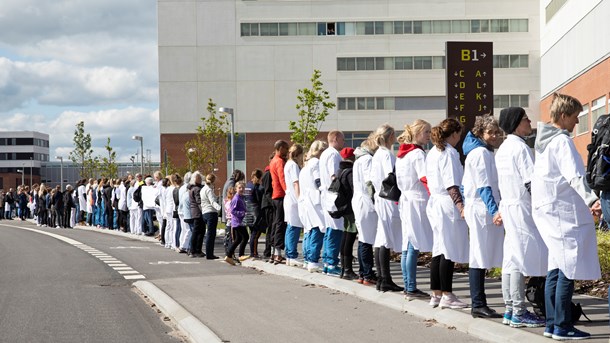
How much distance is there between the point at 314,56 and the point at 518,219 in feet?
251

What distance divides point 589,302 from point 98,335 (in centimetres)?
547

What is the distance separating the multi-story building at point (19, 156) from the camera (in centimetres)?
16550

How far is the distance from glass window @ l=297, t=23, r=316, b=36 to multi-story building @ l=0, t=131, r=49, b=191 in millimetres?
92123

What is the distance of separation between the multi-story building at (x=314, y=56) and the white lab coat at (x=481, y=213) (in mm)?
74062

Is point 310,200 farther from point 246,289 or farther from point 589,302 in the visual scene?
point 589,302

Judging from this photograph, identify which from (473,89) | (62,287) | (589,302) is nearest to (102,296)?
(62,287)

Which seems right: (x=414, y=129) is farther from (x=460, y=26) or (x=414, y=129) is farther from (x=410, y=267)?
(x=460, y=26)

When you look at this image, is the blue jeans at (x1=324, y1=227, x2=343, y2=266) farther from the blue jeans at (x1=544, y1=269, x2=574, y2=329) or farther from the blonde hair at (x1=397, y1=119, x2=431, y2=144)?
the blue jeans at (x1=544, y1=269, x2=574, y2=329)

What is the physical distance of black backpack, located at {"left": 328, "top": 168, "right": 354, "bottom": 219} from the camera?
545 inches

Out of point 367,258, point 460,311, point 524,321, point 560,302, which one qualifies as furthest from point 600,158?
point 367,258

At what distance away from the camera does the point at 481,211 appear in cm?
968

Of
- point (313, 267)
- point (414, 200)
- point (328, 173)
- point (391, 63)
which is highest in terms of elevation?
point (391, 63)

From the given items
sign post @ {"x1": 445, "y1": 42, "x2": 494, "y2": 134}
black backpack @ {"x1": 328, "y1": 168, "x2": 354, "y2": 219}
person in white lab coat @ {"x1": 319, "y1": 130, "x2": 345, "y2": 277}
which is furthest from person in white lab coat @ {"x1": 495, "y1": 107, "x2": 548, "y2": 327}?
sign post @ {"x1": 445, "y1": 42, "x2": 494, "y2": 134}

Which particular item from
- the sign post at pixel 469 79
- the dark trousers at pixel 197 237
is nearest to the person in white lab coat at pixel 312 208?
the dark trousers at pixel 197 237
